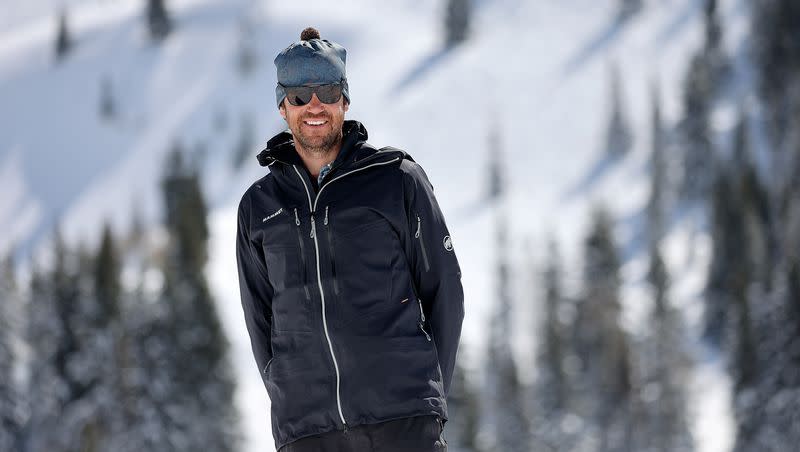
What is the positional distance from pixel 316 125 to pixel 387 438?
1.34 meters

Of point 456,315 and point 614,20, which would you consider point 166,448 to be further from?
point 614,20

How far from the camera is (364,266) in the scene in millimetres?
5551

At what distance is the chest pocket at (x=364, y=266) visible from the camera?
552 centimetres

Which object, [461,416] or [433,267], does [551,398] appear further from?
[433,267]

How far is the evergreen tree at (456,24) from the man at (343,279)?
192 metres

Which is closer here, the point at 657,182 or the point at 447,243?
the point at 447,243

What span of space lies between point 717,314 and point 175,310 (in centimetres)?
5198

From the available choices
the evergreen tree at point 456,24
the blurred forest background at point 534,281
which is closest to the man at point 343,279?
the blurred forest background at point 534,281

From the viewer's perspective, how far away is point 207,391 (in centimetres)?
6353

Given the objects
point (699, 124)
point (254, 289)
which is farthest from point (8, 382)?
point (699, 124)

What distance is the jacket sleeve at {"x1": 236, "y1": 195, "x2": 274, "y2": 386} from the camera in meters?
5.93

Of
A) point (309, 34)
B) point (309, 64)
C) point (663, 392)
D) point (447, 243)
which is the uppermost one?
point (309, 34)

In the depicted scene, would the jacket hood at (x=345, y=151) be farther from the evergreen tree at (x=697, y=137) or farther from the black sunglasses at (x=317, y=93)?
the evergreen tree at (x=697, y=137)

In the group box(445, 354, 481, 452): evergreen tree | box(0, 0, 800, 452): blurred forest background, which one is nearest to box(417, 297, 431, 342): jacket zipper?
box(0, 0, 800, 452): blurred forest background
